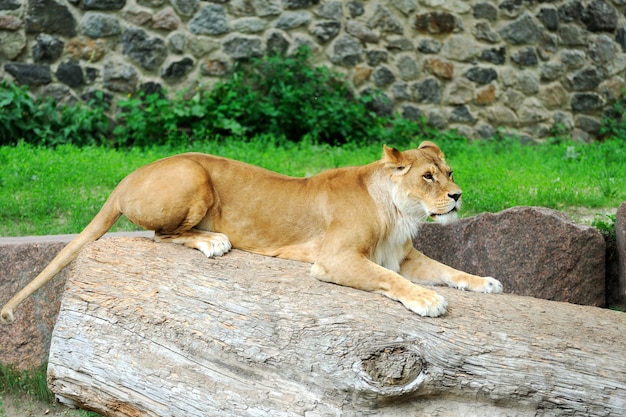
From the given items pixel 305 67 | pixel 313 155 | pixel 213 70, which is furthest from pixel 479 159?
pixel 213 70

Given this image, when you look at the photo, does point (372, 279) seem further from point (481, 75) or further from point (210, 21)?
point (481, 75)

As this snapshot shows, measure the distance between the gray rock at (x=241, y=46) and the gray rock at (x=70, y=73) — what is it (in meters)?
1.80

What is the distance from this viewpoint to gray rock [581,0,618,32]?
11219 millimetres

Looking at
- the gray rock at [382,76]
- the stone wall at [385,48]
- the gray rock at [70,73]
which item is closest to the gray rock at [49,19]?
the stone wall at [385,48]

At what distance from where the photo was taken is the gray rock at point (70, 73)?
9.93 meters

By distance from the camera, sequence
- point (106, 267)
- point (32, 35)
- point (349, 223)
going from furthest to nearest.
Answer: point (32, 35) < point (349, 223) < point (106, 267)

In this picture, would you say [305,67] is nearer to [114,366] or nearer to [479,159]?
[479,159]

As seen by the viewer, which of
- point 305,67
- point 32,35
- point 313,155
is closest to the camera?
point 313,155

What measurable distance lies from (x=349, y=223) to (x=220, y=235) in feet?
2.55

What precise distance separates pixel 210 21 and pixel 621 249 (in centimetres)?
645

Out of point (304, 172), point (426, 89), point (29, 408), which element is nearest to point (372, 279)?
point (29, 408)

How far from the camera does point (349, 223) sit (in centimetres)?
476

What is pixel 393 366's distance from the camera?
3805 millimetres

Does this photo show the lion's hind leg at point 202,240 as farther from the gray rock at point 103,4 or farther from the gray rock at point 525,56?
the gray rock at point 525,56
